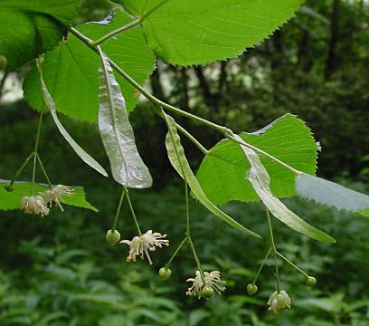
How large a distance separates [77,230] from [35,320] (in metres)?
1.81

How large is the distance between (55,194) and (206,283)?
0.49ft

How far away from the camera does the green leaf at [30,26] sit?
0.45 m

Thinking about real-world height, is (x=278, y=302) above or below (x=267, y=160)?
below

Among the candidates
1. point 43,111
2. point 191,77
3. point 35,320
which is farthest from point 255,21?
point 191,77

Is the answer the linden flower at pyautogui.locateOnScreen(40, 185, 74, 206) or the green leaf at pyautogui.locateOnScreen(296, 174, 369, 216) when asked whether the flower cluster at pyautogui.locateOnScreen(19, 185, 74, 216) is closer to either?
the linden flower at pyautogui.locateOnScreen(40, 185, 74, 206)

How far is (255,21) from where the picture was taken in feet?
1.64

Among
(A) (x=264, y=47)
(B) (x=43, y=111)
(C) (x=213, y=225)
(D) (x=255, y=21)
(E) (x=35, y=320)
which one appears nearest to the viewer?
(D) (x=255, y=21)

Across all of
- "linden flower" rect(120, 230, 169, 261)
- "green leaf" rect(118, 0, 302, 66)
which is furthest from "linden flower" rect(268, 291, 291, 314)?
"green leaf" rect(118, 0, 302, 66)

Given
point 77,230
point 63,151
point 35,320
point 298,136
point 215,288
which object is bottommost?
point 63,151

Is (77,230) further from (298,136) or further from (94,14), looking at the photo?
(298,136)

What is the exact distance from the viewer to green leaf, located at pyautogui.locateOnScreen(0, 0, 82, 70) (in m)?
0.45

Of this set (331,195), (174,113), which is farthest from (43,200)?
(331,195)

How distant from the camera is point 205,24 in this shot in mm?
503

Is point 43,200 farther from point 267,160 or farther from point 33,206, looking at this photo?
point 267,160
